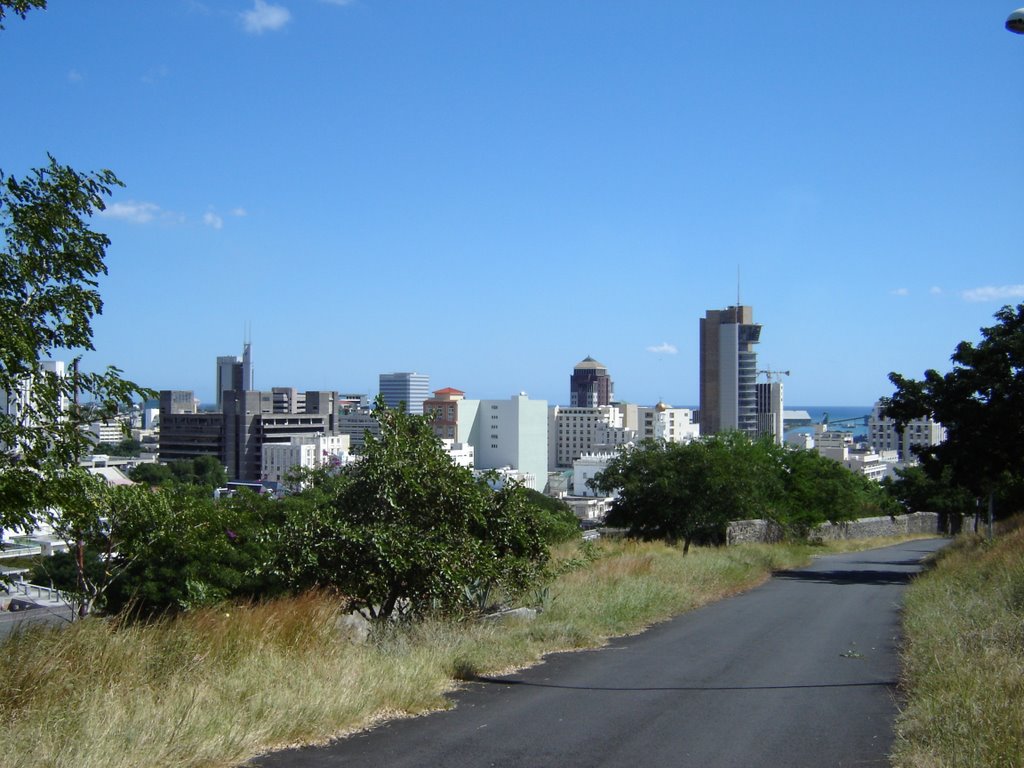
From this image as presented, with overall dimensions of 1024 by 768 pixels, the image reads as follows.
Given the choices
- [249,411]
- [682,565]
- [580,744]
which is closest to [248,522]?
[682,565]

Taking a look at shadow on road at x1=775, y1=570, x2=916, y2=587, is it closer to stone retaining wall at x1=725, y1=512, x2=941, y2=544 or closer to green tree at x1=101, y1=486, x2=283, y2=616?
stone retaining wall at x1=725, y1=512, x2=941, y2=544

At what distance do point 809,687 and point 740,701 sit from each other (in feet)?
3.81

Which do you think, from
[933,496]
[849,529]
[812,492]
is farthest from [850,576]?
[933,496]

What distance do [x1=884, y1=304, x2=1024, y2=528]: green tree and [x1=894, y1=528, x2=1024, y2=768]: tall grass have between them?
11686 mm

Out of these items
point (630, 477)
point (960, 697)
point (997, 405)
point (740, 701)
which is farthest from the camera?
point (630, 477)

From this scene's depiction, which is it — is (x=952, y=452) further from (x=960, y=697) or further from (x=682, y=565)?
(x=960, y=697)

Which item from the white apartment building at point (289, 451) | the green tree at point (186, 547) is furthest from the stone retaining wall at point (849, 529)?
the white apartment building at point (289, 451)

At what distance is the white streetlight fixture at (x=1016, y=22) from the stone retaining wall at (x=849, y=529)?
26374mm

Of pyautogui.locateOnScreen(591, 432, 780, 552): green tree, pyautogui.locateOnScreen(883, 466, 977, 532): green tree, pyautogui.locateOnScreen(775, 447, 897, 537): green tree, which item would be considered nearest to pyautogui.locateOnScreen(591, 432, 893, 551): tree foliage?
pyautogui.locateOnScreen(591, 432, 780, 552): green tree

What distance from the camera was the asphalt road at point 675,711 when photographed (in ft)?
22.0

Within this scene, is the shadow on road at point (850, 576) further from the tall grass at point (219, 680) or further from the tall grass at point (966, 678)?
the tall grass at point (219, 680)

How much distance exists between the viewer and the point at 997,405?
25938 mm

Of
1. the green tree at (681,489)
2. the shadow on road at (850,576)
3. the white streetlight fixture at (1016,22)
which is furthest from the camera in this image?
the green tree at (681,489)

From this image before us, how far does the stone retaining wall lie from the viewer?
35062mm
